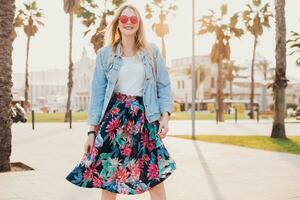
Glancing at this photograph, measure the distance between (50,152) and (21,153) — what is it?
2.08 ft

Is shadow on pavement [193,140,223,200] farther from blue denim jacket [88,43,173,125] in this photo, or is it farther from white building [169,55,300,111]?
white building [169,55,300,111]

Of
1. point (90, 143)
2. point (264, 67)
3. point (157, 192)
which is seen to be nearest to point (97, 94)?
point (90, 143)

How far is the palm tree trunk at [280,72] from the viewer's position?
16281 mm

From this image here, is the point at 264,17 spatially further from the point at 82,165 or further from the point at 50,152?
the point at 82,165

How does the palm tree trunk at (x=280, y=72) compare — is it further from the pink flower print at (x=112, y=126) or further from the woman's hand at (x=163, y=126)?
the pink flower print at (x=112, y=126)

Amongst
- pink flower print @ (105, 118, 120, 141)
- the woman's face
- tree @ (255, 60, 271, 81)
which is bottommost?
pink flower print @ (105, 118, 120, 141)

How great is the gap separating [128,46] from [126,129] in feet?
2.17

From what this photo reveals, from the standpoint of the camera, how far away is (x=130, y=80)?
3.97 m

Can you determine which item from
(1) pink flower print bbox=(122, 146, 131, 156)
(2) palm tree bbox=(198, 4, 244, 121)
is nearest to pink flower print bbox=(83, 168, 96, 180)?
(1) pink flower print bbox=(122, 146, 131, 156)

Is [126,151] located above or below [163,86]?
below

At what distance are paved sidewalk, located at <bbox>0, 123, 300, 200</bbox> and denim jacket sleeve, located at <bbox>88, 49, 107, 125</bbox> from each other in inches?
83.0

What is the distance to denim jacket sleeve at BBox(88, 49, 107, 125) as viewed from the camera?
13.0ft

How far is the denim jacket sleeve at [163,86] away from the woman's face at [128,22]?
Result: 0.76 feet

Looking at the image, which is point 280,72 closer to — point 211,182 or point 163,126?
point 211,182
